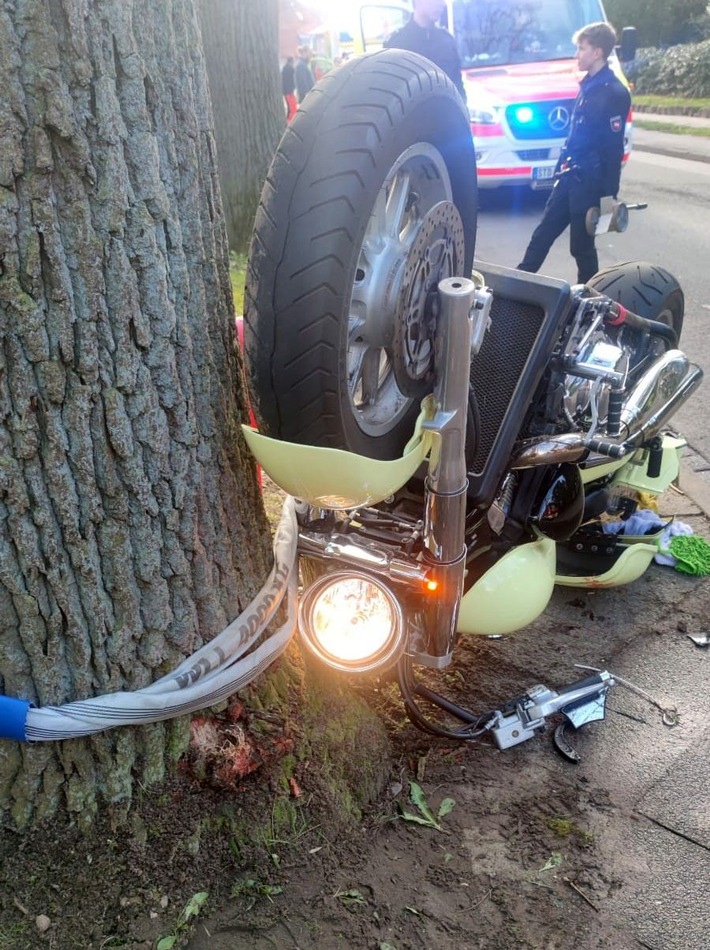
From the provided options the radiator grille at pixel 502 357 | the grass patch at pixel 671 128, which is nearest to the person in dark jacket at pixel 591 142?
the radiator grille at pixel 502 357

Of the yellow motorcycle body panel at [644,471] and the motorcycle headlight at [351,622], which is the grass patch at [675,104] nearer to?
the yellow motorcycle body panel at [644,471]

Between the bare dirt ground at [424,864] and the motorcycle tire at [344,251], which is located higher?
the motorcycle tire at [344,251]

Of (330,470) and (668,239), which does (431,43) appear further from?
(330,470)

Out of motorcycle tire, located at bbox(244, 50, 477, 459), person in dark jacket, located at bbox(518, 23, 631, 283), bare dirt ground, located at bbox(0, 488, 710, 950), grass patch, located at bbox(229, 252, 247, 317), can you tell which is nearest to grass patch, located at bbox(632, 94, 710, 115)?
person in dark jacket, located at bbox(518, 23, 631, 283)

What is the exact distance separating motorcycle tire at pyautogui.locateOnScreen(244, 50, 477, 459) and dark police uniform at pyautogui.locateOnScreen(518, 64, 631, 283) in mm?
4613

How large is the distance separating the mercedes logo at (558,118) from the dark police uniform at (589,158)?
306 cm

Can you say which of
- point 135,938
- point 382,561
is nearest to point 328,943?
point 135,938

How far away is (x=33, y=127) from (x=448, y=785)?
1727 mm

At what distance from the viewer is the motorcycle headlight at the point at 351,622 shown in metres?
1.84

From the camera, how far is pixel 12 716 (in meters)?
1.55

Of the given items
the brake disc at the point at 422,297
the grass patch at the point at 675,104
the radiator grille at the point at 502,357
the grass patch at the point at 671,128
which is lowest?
the grass patch at the point at 671,128

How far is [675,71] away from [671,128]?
679cm

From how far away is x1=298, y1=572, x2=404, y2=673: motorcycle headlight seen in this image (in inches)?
72.5

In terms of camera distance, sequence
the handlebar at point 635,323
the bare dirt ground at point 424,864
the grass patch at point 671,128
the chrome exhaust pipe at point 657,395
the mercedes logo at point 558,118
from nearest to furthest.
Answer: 1. the bare dirt ground at point 424,864
2. the chrome exhaust pipe at point 657,395
3. the handlebar at point 635,323
4. the mercedes logo at point 558,118
5. the grass patch at point 671,128
